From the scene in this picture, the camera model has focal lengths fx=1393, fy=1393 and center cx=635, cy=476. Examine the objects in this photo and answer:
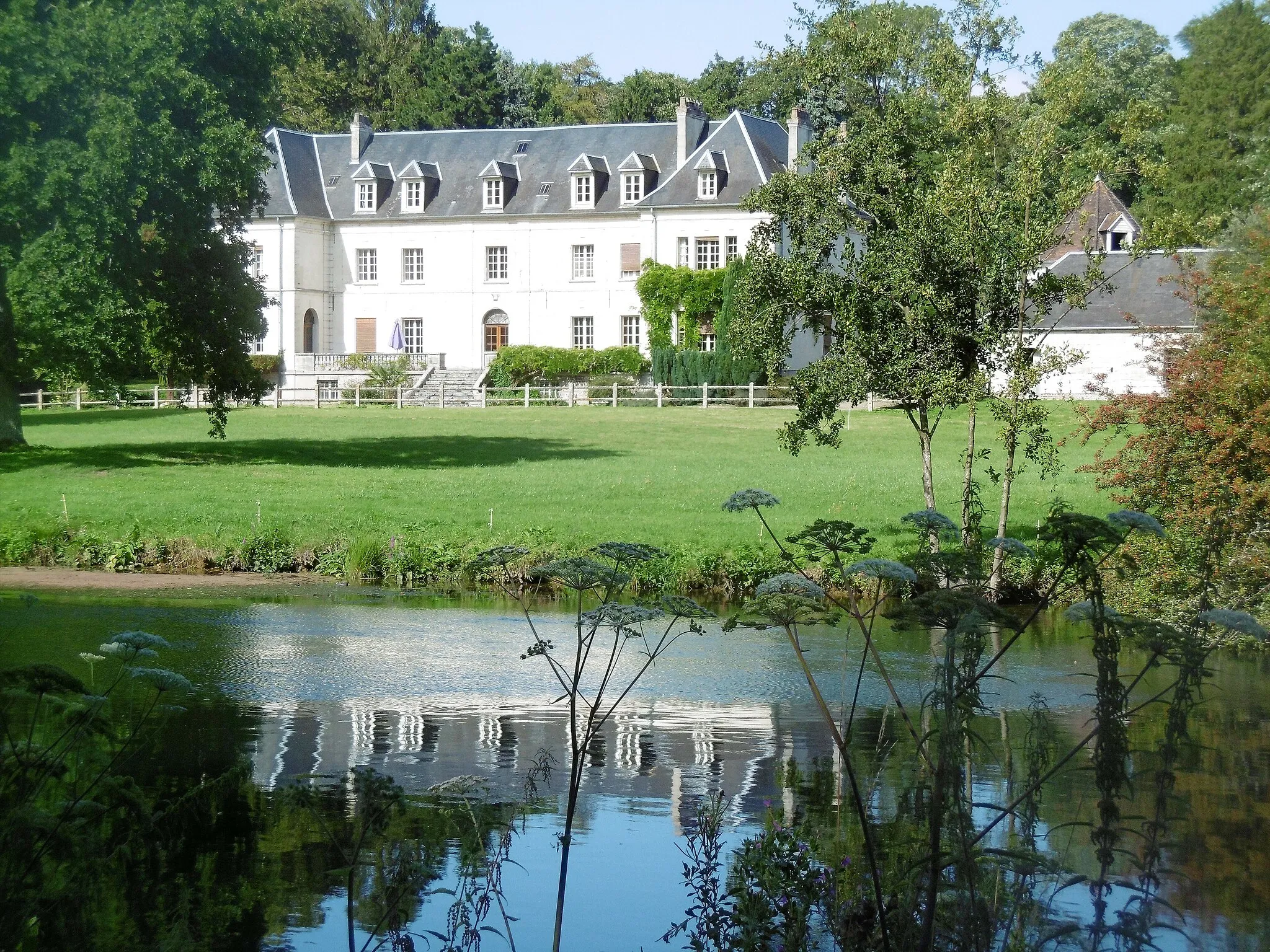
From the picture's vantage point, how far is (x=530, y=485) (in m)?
23.8

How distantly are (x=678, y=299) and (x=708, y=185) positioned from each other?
455cm

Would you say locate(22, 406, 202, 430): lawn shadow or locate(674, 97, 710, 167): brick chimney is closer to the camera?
locate(22, 406, 202, 430): lawn shadow

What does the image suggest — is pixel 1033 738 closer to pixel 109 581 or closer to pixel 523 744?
pixel 523 744

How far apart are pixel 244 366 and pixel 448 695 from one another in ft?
62.2

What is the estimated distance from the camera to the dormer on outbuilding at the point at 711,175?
167 ft

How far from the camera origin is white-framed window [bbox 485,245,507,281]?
182 feet

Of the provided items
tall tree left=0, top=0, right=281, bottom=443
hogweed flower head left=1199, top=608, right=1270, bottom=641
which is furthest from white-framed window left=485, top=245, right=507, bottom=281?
hogweed flower head left=1199, top=608, right=1270, bottom=641

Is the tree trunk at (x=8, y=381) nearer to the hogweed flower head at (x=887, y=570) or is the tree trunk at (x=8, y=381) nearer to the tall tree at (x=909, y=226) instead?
the tall tree at (x=909, y=226)

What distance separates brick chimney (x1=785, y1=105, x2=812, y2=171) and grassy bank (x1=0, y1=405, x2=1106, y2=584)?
16695 millimetres

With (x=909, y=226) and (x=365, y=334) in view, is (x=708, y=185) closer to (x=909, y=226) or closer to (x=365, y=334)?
(x=365, y=334)

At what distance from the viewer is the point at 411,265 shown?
2206 inches

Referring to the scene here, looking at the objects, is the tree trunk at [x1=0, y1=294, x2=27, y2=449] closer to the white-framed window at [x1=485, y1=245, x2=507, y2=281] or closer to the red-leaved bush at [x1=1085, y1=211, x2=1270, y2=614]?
the red-leaved bush at [x1=1085, y1=211, x2=1270, y2=614]

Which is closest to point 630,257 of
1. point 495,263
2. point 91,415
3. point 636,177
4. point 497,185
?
point 636,177

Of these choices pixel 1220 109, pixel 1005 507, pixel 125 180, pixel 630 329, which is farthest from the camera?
pixel 1220 109
